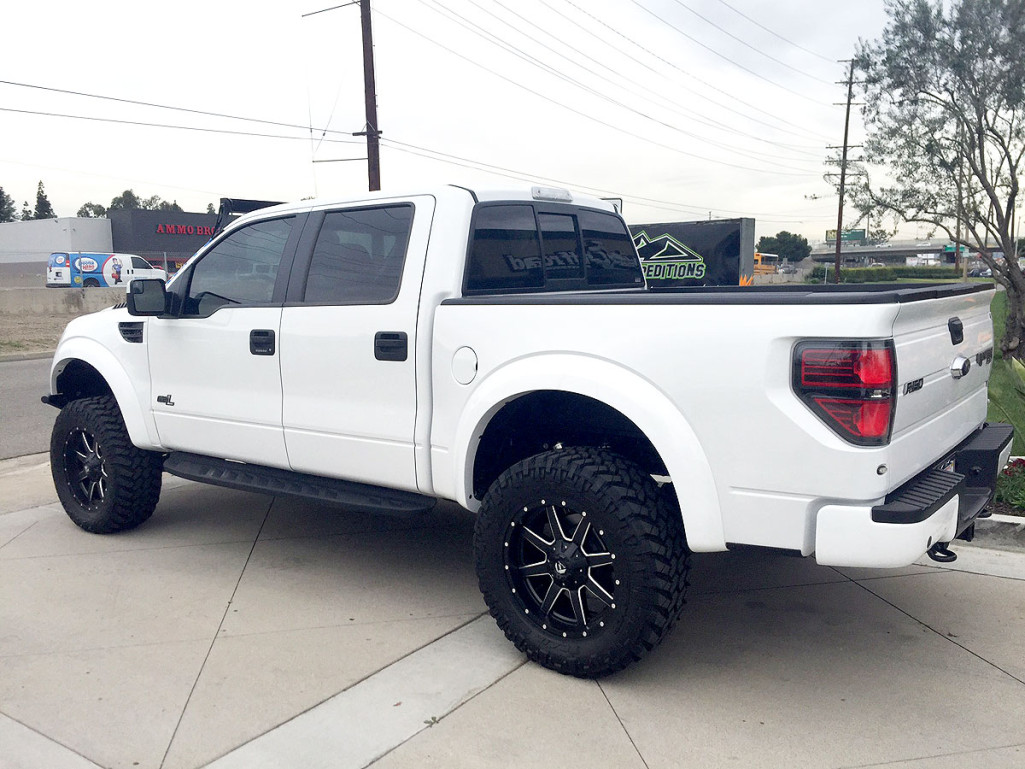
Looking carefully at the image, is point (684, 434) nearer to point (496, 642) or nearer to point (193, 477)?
point (496, 642)

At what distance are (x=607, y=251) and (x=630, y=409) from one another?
6.28ft

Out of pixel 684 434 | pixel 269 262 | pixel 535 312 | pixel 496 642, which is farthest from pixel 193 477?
pixel 684 434

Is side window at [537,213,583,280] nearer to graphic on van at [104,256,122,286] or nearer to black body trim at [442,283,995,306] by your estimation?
black body trim at [442,283,995,306]

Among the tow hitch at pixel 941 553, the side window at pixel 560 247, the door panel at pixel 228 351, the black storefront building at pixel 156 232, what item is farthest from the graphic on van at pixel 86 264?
the tow hitch at pixel 941 553

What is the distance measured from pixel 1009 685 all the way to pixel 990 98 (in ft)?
57.0

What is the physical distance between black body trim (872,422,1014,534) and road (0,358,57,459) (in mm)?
7709

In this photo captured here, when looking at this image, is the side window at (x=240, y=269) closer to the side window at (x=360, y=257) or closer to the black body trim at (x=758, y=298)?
the side window at (x=360, y=257)

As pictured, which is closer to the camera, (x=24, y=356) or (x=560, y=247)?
(x=560, y=247)

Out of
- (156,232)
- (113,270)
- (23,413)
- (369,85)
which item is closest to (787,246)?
(156,232)

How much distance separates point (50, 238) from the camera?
63.5 m

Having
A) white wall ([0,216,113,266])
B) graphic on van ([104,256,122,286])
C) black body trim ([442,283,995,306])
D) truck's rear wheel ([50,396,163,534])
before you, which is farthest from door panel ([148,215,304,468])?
white wall ([0,216,113,266])

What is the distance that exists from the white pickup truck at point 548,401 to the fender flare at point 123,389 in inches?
0.6

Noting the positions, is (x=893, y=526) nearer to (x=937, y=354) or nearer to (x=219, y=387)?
(x=937, y=354)

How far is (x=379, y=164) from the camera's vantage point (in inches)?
734
